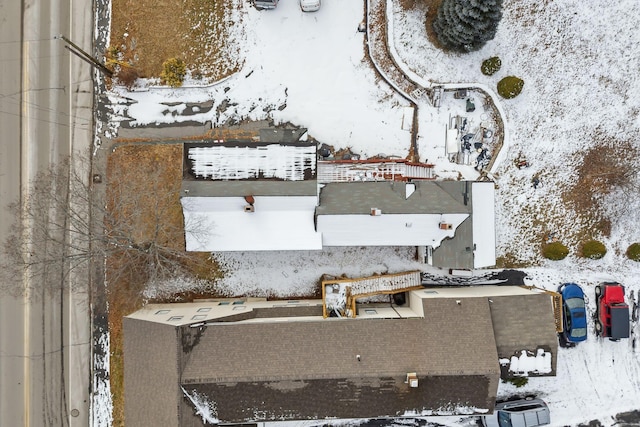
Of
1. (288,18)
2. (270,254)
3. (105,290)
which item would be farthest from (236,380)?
(288,18)

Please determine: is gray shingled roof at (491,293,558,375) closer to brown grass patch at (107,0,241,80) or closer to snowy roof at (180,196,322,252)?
snowy roof at (180,196,322,252)

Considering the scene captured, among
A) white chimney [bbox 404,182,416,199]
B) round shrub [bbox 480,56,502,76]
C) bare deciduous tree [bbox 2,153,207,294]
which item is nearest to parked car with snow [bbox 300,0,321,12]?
round shrub [bbox 480,56,502,76]

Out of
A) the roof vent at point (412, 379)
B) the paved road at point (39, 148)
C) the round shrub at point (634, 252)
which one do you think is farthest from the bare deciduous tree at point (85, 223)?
the round shrub at point (634, 252)

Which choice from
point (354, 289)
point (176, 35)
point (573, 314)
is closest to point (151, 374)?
point (354, 289)

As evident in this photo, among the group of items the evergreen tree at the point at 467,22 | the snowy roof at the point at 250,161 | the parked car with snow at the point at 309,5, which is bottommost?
the snowy roof at the point at 250,161

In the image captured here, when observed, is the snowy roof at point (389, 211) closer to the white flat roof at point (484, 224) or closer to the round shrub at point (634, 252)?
the white flat roof at point (484, 224)
